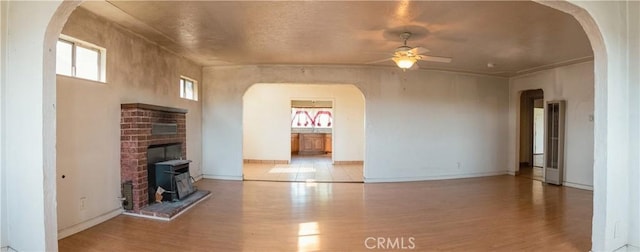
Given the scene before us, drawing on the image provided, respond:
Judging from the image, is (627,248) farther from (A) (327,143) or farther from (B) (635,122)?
(A) (327,143)

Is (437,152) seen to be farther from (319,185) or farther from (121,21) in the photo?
(121,21)

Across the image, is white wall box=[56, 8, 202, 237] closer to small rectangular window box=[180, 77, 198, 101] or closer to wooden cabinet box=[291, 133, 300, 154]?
small rectangular window box=[180, 77, 198, 101]

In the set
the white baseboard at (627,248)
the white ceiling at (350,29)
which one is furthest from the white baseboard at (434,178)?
the white baseboard at (627,248)

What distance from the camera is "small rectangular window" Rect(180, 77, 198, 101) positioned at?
243 inches

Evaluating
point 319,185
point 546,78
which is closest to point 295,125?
point 319,185

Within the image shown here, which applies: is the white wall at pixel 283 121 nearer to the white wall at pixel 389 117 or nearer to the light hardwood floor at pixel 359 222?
the white wall at pixel 389 117

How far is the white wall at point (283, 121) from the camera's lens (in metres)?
9.66

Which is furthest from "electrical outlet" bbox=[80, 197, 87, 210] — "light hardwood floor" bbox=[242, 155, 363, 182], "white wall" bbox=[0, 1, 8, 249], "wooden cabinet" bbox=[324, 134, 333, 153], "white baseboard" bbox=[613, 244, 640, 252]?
"wooden cabinet" bbox=[324, 134, 333, 153]

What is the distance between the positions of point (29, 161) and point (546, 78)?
324 inches

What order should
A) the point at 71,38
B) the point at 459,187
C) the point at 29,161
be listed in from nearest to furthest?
the point at 29,161 → the point at 71,38 → the point at 459,187

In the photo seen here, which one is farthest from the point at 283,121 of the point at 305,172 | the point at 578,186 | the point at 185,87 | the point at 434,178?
the point at 578,186

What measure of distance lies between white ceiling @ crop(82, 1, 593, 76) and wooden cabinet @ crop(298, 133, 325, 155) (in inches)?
254

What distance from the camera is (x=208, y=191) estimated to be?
5.45 meters

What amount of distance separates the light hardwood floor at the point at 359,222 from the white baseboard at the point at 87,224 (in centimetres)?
8
